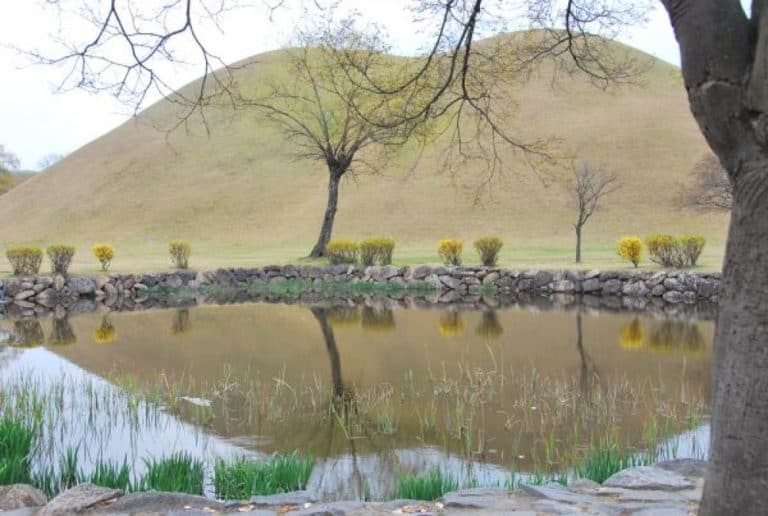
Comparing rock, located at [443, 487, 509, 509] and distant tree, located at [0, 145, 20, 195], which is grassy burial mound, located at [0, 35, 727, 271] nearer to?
distant tree, located at [0, 145, 20, 195]

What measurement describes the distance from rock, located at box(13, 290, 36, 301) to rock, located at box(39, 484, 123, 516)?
20.1m

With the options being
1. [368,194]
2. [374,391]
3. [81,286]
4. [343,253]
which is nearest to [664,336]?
[374,391]

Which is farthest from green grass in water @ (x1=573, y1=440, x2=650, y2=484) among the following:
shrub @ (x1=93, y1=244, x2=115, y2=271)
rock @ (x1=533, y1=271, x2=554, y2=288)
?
shrub @ (x1=93, y1=244, x2=115, y2=271)

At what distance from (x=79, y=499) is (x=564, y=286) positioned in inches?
813

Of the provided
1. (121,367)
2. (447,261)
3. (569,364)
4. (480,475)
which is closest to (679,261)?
(447,261)

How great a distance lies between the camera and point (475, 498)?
4539 millimetres

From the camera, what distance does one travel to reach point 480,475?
634 cm

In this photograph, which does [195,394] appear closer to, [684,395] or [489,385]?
[489,385]

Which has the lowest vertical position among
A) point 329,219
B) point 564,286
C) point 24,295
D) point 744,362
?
point 24,295

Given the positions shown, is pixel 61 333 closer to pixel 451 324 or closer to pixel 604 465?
pixel 451 324

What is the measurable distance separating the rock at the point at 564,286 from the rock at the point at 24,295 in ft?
51.6

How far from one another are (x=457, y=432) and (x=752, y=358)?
4.75 m

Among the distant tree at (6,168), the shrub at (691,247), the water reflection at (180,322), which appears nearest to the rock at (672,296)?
Answer: the shrub at (691,247)

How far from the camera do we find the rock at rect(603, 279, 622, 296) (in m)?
23.2
